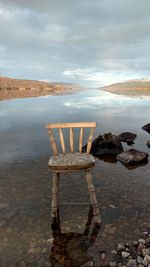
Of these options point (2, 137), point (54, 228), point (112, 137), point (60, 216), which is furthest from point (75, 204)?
point (2, 137)

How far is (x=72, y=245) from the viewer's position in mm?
7008

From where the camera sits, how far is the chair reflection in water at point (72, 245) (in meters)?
6.38

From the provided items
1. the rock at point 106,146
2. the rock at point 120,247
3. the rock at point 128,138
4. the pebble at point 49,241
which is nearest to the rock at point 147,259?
the rock at point 120,247

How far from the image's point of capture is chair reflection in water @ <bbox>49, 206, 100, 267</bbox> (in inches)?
251

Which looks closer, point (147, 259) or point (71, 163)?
point (147, 259)

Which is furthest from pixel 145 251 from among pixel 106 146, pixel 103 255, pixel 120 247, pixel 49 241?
pixel 106 146

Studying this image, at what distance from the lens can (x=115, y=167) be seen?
13664 millimetres

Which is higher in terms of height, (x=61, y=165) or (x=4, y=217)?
(x=61, y=165)

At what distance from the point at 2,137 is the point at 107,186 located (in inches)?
550

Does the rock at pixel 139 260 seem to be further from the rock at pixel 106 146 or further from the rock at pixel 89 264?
the rock at pixel 106 146

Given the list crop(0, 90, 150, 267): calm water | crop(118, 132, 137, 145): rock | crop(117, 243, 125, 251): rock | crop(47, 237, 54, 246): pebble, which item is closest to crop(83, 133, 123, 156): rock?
crop(0, 90, 150, 267): calm water

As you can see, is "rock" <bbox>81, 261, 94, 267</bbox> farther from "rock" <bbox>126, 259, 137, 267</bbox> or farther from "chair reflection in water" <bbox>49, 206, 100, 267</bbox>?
"rock" <bbox>126, 259, 137, 267</bbox>

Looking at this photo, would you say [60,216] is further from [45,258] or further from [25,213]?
[45,258]

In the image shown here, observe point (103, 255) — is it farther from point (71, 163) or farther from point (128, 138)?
point (128, 138)
